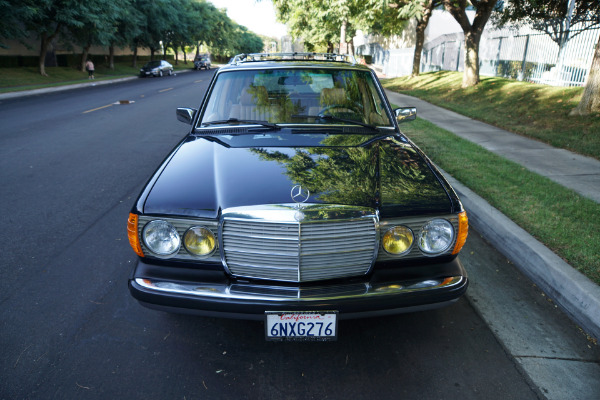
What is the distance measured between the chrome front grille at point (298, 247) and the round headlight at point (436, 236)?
12.7 inches

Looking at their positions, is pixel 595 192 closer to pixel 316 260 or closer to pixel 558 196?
pixel 558 196

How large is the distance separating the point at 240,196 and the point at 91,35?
35710mm

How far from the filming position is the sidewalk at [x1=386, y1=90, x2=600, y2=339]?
10.2ft

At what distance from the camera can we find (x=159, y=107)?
14.5 meters

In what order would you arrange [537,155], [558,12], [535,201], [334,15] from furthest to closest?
[334,15], [558,12], [537,155], [535,201]

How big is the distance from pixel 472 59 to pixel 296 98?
14743 millimetres

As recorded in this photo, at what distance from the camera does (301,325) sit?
2.35 metres

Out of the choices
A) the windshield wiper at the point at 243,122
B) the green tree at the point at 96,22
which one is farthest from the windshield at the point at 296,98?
the green tree at the point at 96,22

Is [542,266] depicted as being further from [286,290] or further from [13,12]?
[13,12]

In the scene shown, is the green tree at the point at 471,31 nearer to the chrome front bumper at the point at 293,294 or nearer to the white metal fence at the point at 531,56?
the white metal fence at the point at 531,56

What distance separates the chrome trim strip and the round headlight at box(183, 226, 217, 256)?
191 mm

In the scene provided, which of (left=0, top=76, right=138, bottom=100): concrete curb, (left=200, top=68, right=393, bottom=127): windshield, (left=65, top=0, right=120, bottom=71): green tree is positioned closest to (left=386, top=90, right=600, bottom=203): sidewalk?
(left=200, top=68, right=393, bottom=127): windshield

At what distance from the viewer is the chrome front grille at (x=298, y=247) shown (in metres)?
2.31

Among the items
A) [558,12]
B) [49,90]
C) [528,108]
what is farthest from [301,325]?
[49,90]
